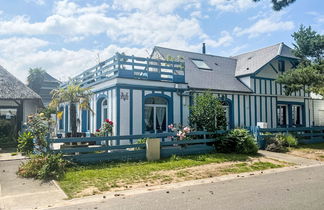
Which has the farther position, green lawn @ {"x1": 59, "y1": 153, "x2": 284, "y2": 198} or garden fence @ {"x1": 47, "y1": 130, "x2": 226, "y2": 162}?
garden fence @ {"x1": 47, "y1": 130, "x2": 226, "y2": 162}

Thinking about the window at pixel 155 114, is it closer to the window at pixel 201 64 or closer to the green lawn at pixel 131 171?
the green lawn at pixel 131 171

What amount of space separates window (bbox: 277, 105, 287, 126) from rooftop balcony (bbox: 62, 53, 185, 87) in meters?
8.89

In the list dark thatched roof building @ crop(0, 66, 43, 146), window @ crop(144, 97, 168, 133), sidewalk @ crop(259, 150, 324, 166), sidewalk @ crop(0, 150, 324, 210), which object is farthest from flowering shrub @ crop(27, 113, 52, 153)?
sidewalk @ crop(259, 150, 324, 166)

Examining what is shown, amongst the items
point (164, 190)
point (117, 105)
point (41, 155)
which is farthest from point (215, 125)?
point (41, 155)

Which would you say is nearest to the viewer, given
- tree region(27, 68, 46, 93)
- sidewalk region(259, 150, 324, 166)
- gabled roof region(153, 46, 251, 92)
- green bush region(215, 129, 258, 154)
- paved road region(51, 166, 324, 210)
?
paved road region(51, 166, 324, 210)

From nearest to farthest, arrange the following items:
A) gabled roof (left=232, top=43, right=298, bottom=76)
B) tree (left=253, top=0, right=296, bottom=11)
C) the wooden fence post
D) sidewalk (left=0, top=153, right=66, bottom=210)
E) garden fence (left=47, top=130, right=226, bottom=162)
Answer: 1. sidewalk (left=0, top=153, right=66, bottom=210)
2. tree (left=253, top=0, right=296, bottom=11)
3. garden fence (left=47, top=130, right=226, bottom=162)
4. the wooden fence post
5. gabled roof (left=232, top=43, right=298, bottom=76)

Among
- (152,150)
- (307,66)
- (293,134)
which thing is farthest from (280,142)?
(152,150)

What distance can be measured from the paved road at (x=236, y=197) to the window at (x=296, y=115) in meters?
13.9

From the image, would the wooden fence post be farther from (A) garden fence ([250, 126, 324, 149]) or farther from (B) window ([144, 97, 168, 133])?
(A) garden fence ([250, 126, 324, 149])

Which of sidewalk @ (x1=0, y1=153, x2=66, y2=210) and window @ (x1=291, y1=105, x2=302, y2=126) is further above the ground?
window @ (x1=291, y1=105, x2=302, y2=126)

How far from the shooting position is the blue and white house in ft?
42.4

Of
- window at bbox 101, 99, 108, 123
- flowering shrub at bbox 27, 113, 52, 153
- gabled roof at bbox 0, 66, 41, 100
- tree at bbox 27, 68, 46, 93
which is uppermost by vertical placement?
tree at bbox 27, 68, 46, 93

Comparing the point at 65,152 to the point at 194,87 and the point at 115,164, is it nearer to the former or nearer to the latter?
the point at 115,164

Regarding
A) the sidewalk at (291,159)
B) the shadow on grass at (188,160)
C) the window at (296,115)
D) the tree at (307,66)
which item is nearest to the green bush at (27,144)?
the shadow on grass at (188,160)
